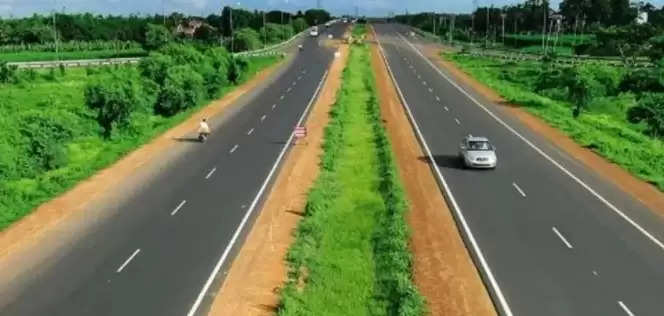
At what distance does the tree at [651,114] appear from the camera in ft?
183

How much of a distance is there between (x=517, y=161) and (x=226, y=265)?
793 inches

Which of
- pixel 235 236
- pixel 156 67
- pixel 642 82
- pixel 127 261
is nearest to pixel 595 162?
pixel 235 236

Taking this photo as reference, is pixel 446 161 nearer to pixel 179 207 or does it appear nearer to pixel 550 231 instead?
pixel 550 231

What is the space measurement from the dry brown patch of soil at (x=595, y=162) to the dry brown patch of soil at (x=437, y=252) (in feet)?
26.7

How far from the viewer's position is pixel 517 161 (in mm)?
39875

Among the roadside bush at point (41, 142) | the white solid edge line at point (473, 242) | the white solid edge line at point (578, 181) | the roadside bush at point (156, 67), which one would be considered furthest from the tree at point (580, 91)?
the roadside bush at point (41, 142)

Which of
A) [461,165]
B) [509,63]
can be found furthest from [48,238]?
[509,63]

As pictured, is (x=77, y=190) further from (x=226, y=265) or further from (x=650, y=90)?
(x=650, y=90)

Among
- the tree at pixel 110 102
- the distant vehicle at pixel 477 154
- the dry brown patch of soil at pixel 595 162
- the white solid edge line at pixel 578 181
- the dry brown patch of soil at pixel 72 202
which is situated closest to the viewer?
the dry brown patch of soil at pixel 72 202

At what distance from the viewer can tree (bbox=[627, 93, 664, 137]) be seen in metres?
55.8

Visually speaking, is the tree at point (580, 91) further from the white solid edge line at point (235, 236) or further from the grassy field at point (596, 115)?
the white solid edge line at point (235, 236)

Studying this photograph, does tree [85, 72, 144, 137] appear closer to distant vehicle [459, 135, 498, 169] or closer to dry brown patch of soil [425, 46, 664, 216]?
distant vehicle [459, 135, 498, 169]

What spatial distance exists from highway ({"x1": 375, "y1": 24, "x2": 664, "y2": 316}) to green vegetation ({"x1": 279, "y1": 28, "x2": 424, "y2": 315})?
239 centimetres

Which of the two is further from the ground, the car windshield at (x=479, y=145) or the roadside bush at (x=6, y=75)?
the roadside bush at (x=6, y=75)
